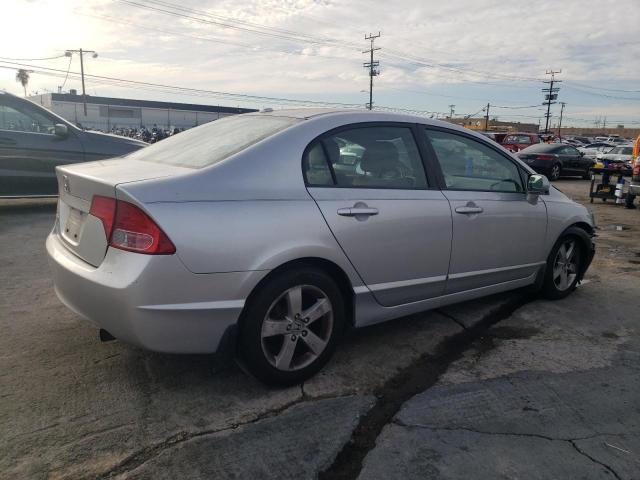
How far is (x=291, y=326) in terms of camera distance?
294cm

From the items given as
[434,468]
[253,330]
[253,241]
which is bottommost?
[434,468]

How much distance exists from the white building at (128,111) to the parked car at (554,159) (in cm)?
5405

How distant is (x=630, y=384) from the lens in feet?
10.6

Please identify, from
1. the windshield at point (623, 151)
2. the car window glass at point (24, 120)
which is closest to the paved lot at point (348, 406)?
the car window glass at point (24, 120)

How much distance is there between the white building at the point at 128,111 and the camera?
69.5m

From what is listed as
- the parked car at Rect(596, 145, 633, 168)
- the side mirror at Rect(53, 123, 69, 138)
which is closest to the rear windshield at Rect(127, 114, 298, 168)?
the side mirror at Rect(53, 123, 69, 138)

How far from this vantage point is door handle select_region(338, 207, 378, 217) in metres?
3.08

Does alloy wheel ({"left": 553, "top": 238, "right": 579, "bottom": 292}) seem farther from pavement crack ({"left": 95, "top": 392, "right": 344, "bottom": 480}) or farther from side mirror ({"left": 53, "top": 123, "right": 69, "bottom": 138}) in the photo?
side mirror ({"left": 53, "top": 123, "right": 69, "bottom": 138})

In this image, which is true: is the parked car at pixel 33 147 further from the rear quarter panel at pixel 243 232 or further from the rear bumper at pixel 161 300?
the rear quarter panel at pixel 243 232

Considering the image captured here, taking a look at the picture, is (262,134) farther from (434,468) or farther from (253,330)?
(434,468)

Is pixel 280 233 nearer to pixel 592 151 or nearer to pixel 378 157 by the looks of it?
pixel 378 157

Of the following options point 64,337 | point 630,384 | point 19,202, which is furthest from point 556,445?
point 19,202

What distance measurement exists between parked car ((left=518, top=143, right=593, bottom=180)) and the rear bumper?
18695 millimetres

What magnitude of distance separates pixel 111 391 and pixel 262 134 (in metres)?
1.70
